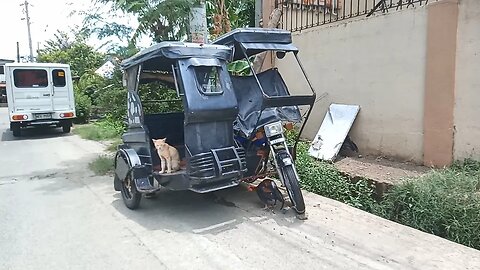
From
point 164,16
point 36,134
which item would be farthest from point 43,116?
point 164,16

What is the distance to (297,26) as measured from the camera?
8.70 meters

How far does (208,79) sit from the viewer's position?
15.6 ft

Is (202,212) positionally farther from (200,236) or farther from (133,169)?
(133,169)

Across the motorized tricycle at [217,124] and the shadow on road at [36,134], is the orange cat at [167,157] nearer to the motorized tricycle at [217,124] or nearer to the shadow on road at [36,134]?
the motorized tricycle at [217,124]

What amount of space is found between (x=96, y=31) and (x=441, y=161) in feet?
23.1

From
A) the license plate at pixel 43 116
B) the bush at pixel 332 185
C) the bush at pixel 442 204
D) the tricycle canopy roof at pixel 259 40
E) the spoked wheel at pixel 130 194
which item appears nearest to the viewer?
the bush at pixel 442 204

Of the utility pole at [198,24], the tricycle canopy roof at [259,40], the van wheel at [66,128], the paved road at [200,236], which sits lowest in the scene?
the paved road at [200,236]

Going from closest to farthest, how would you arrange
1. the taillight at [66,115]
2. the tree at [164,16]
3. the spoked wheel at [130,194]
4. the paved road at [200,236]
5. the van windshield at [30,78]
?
the paved road at [200,236]
the spoked wheel at [130,194]
the tree at [164,16]
the van windshield at [30,78]
the taillight at [66,115]

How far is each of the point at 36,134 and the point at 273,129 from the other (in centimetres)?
1322

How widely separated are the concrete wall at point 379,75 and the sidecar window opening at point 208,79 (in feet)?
10.3

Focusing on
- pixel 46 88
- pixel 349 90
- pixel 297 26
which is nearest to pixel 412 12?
pixel 349 90

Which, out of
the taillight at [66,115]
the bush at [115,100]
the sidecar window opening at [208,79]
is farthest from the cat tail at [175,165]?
the taillight at [66,115]

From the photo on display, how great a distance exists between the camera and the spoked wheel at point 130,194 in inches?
202

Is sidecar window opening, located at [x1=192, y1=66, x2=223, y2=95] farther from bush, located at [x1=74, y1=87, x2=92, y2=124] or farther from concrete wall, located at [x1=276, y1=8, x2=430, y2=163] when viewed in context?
bush, located at [x1=74, y1=87, x2=92, y2=124]
